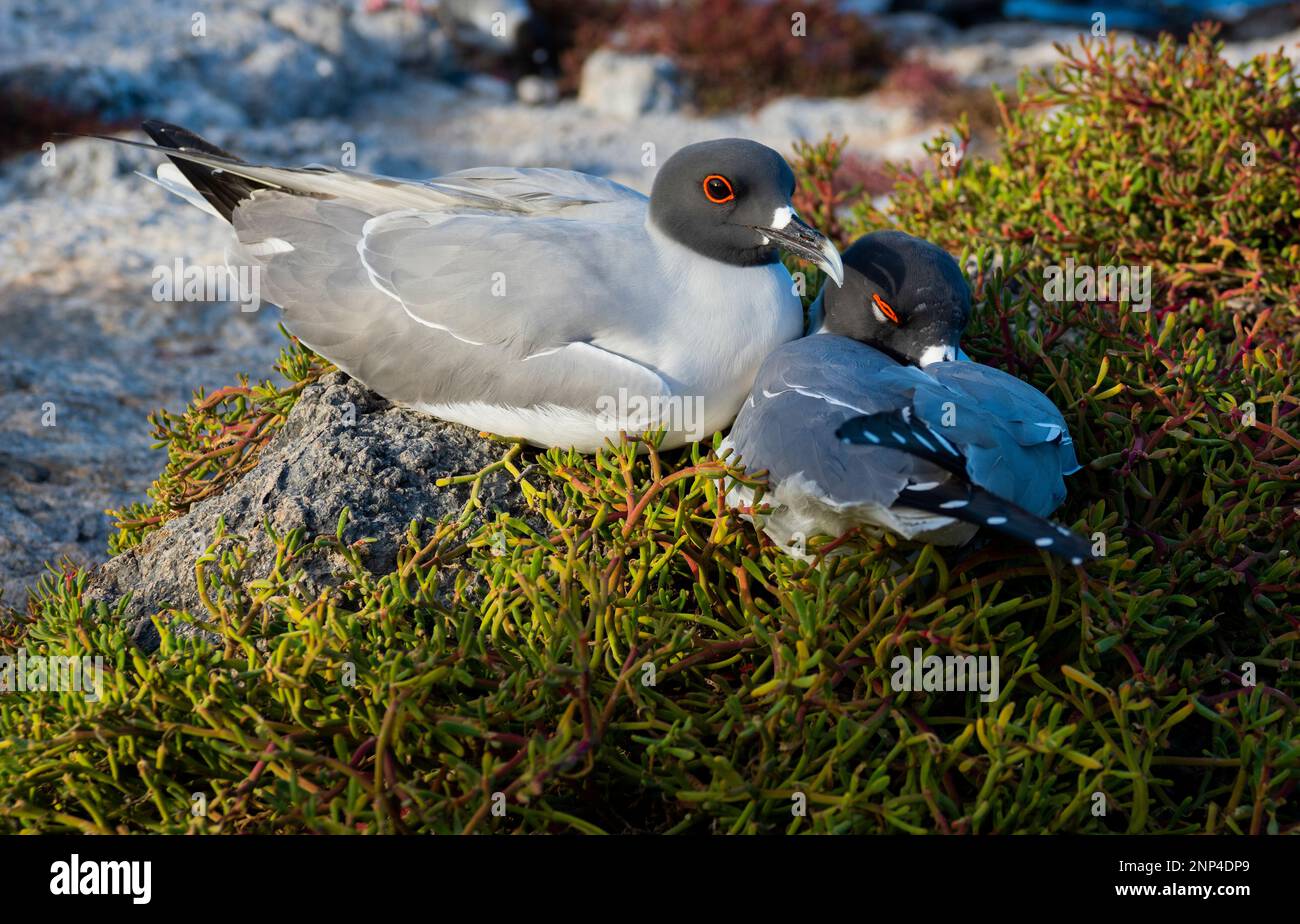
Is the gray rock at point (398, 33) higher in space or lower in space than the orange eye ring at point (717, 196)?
higher

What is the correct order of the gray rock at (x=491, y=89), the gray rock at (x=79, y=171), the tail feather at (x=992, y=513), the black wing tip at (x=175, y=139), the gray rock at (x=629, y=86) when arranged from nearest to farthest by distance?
the tail feather at (x=992, y=513), the black wing tip at (x=175, y=139), the gray rock at (x=79, y=171), the gray rock at (x=629, y=86), the gray rock at (x=491, y=89)

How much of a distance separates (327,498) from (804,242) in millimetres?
1423

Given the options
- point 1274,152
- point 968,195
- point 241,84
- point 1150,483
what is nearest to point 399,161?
point 241,84

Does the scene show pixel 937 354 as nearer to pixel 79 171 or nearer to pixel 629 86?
pixel 79 171

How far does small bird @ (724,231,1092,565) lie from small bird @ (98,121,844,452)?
0.19 m

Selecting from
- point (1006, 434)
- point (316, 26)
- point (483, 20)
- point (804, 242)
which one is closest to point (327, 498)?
point (804, 242)

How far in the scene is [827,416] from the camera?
8.52 ft

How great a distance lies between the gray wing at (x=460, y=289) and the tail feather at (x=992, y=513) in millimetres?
831

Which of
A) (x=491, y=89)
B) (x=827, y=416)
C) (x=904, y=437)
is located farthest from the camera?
(x=491, y=89)

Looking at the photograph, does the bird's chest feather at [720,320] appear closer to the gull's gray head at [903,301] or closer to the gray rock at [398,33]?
the gull's gray head at [903,301]

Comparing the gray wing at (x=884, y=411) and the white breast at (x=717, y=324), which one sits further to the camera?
the white breast at (x=717, y=324)

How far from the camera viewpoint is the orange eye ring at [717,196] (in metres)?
3.05

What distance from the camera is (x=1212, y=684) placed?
272 cm

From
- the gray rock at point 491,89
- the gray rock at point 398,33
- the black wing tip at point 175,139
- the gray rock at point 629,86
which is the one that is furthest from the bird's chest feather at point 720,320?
the gray rock at point 398,33
